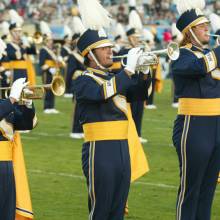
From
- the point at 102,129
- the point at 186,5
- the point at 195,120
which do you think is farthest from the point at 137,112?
the point at 102,129

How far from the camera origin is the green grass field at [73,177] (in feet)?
29.7

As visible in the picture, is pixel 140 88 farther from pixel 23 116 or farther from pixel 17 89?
pixel 17 89

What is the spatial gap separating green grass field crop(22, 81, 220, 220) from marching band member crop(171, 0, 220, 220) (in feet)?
4.40

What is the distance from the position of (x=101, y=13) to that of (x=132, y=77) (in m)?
0.67

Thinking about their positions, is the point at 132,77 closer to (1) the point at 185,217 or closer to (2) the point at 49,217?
(1) the point at 185,217

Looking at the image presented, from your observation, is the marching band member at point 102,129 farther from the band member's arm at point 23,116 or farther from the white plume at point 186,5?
the white plume at point 186,5

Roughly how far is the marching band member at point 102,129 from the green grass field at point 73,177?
2.17m

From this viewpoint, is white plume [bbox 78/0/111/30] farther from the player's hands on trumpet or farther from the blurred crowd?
the blurred crowd

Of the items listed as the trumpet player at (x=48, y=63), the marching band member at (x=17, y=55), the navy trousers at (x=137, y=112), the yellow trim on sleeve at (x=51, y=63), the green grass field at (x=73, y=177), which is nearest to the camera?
the green grass field at (x=73, y=177)

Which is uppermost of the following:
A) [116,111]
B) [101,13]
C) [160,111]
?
[101,13]

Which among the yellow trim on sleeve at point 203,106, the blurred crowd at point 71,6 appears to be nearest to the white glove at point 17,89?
the yellow trim on sleeve at point 203,106

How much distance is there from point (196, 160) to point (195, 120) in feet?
1.07

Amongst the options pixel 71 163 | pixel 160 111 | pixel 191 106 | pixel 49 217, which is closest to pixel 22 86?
pixel 191 106

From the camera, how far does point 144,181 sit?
35.2 feet
